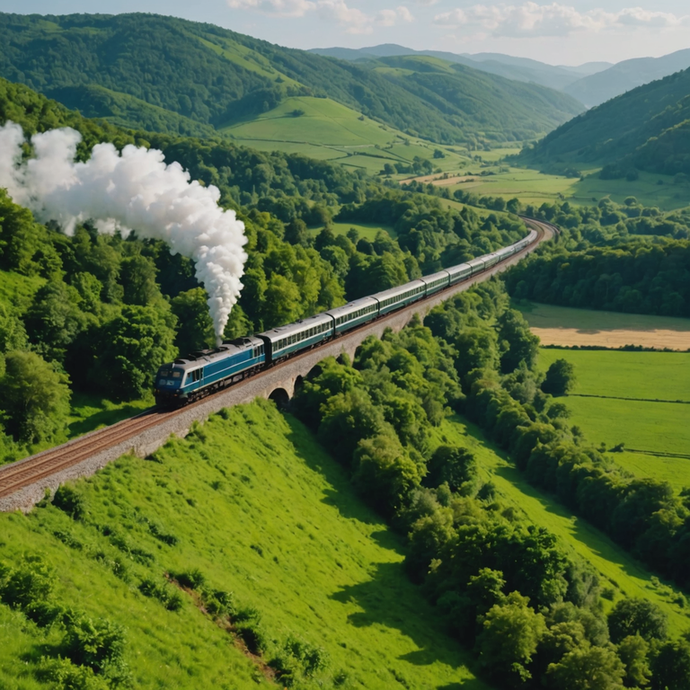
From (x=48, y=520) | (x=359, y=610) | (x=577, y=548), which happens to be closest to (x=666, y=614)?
(x=577, y=548)

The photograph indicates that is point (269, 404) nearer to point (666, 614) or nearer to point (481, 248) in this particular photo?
point (666, 614)

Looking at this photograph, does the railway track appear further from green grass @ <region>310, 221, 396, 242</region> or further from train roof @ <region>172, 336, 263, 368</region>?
green grass @ <region>310, 221, 396, 242</region>

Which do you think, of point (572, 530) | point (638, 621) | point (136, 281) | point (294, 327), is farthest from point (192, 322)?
point (638, 621)

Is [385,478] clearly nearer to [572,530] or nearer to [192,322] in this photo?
[572,530]

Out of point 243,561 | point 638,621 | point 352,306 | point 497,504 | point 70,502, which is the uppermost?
point 352,306

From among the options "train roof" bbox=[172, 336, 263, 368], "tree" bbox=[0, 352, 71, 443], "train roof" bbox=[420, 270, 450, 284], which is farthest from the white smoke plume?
"train roof" bbox=[420, 270, 450, 284]

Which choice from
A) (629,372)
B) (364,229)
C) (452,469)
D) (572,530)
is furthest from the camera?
(364,229)

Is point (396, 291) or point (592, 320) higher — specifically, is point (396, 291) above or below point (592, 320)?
above
